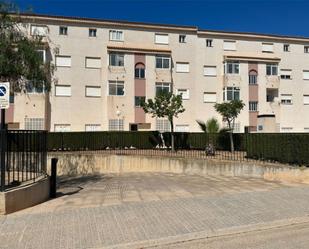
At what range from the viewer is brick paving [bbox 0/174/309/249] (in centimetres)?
633

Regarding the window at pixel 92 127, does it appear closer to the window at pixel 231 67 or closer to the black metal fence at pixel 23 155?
the window at pixel 231 67

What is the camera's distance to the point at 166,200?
971cm

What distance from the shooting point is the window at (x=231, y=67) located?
3881 cm

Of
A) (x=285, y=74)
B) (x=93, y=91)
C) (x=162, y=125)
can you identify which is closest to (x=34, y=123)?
(x=93, y=91)

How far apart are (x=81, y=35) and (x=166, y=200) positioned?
96.3 ft

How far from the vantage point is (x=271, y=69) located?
40.2 metres

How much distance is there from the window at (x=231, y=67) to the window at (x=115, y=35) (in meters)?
12.0

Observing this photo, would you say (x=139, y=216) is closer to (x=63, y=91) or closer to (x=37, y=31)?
(x=37, y=31)

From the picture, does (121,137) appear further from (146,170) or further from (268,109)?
(268,109)

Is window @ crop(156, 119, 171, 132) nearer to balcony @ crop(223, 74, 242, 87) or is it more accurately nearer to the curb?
balcony @ crop(223, 74, 242, 87)

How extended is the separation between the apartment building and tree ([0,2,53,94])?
2050cm

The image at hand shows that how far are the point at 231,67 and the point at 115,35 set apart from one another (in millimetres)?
13203

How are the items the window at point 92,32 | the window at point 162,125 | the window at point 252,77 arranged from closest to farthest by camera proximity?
1. the window at point 92,32
2. the window at point 162,125
3. the window at point 252,77

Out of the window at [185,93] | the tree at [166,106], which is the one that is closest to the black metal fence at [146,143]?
the tree at [166,106]
